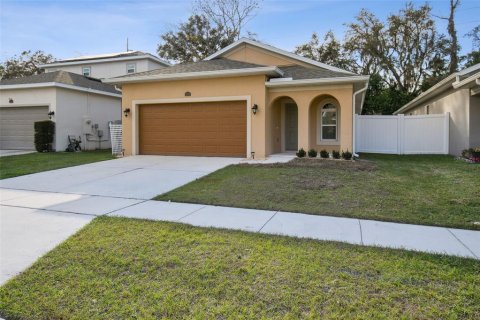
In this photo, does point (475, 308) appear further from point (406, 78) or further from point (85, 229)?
point (406, 78)

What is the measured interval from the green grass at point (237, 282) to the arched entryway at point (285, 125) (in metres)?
11.0

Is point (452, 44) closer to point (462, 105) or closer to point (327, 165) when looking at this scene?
point (462, 105)

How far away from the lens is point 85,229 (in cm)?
459

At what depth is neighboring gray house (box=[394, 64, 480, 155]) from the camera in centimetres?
1203

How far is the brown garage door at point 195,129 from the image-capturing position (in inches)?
520

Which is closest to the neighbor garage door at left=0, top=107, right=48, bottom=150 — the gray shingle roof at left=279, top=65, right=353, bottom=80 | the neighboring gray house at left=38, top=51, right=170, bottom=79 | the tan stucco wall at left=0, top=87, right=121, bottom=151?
the tan stucco wall at left=0, top=87, right=121, bottom=151

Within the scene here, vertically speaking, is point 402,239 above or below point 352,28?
below

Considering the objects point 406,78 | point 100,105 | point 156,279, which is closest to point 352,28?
point 406,78

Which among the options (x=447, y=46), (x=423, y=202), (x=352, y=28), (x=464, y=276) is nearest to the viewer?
(x=464, y=276)

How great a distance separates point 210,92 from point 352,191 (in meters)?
7.87

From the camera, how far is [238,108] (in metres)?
13.1

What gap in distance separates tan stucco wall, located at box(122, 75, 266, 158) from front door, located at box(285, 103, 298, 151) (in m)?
3.18

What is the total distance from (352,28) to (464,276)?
30.6 m

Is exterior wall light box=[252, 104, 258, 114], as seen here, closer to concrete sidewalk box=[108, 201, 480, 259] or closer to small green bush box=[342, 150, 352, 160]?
small green bush box=[342, 150, 352, 160]
